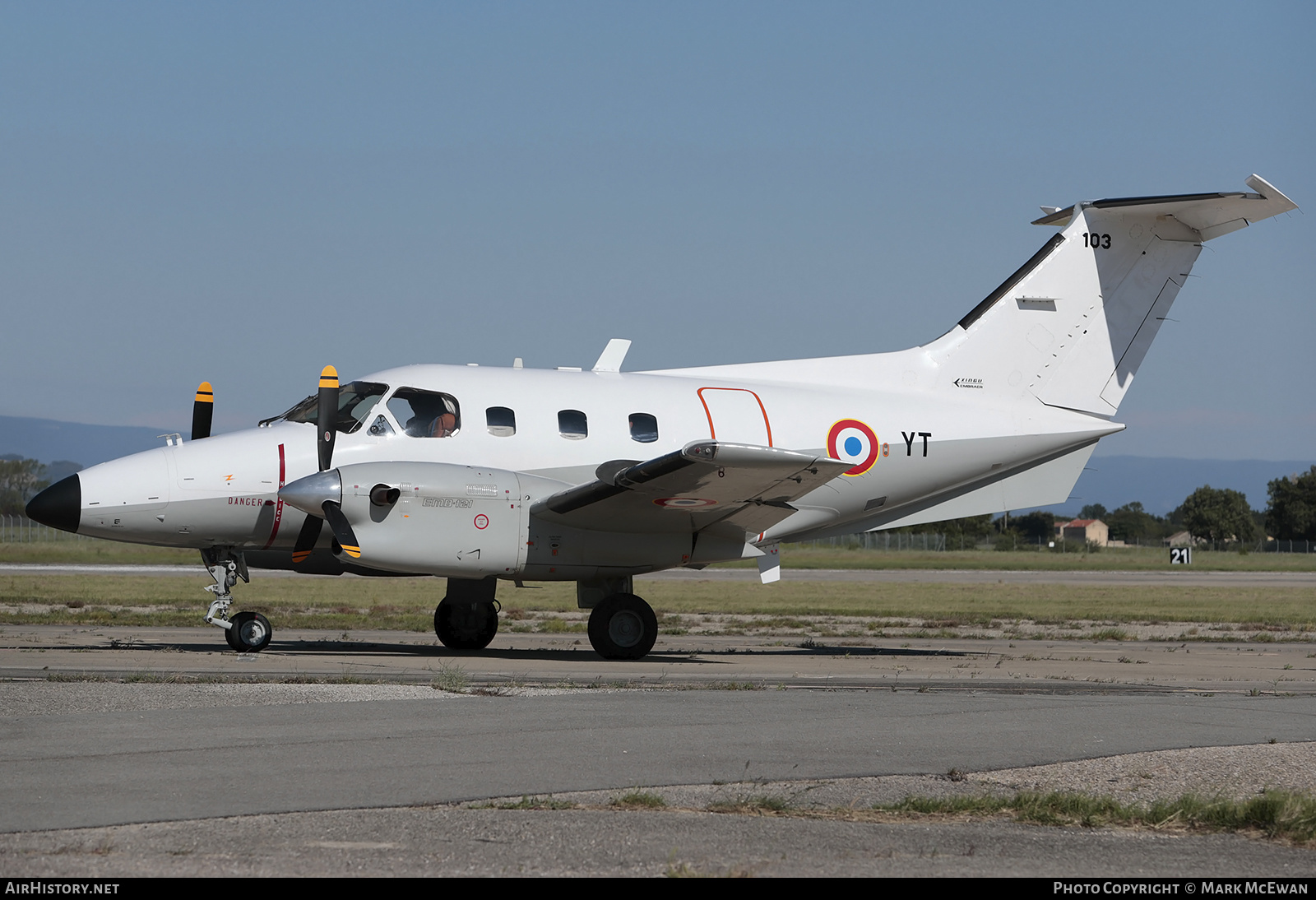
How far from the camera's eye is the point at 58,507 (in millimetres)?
14008

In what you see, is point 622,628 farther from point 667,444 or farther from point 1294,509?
point 1294,509

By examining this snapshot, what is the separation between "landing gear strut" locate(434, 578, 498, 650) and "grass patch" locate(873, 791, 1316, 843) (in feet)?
34.6

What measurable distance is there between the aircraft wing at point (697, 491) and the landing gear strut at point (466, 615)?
228 cm

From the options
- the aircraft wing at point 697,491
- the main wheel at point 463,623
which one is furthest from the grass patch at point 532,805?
the main wheel at point 463,623

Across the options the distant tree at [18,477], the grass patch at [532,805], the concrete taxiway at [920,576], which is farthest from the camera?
the distant tree at [18,477]

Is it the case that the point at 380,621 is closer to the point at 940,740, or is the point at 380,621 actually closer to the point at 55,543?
the point at 940,740

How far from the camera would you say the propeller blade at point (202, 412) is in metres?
16.2

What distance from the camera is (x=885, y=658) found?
54.4ft

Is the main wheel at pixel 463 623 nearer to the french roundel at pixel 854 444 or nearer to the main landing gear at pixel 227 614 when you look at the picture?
the main landing gear at pixel 227 614

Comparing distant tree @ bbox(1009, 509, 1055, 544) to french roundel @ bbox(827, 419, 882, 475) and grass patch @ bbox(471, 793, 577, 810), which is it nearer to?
french roundel @ bbox(827, 419, 882, 475)

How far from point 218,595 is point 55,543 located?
6639cm

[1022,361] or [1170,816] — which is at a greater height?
[1022,361]

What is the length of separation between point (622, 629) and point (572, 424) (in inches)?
109

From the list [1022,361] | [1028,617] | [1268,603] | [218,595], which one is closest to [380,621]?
[218,595]
